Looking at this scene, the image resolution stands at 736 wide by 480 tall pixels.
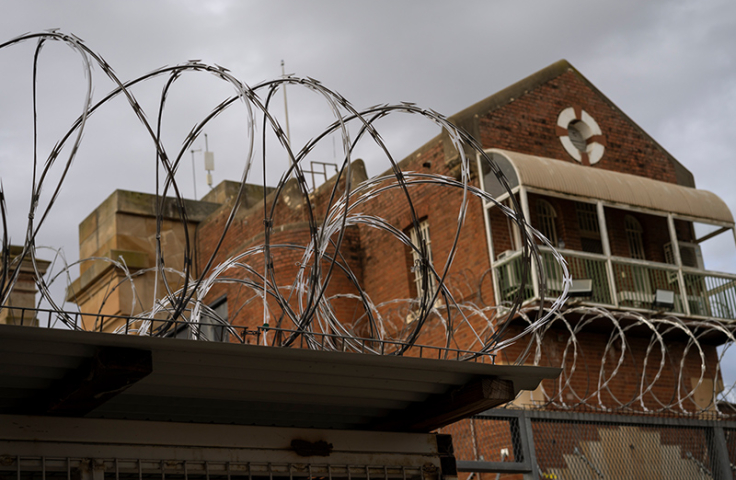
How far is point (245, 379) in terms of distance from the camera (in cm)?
466

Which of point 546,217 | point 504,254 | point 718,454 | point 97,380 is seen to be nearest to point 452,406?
point 97,380

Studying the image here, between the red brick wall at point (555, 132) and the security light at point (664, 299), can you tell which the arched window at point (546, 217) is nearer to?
the red brick wall at point (555, 132)

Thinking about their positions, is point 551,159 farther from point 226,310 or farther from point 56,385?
point 56,385

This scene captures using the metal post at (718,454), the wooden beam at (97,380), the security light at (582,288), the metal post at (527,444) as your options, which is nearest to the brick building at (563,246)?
the security light at (582,288)

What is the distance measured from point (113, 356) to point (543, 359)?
39.5ft

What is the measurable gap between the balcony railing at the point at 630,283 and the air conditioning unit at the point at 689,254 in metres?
1.15

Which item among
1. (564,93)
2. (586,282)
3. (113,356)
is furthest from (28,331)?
(564,93)

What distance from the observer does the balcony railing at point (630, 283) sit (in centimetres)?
1531

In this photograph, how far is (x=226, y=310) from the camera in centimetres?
2120

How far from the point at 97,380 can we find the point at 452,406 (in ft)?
7.07

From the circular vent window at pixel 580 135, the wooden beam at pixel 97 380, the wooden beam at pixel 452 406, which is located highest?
the circular vent window at pixel 580 135

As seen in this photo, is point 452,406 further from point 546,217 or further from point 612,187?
point 546,217

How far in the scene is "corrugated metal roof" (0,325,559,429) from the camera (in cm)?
414

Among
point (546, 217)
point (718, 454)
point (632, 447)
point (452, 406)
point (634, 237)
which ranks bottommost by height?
point (718, 454)
